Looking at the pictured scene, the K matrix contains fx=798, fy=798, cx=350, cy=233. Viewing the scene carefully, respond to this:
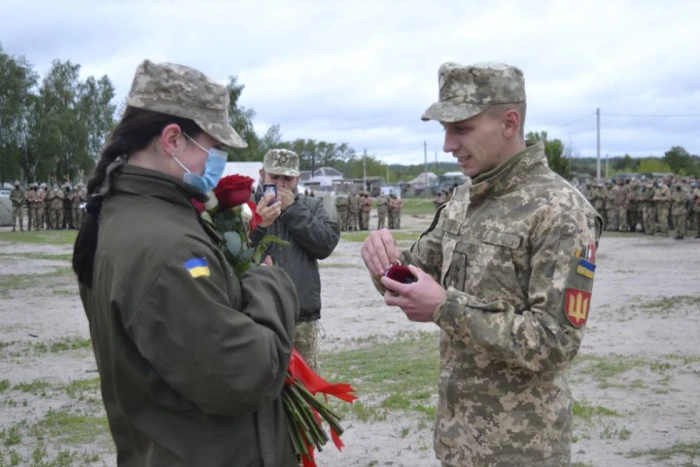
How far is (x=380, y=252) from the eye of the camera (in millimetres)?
3109

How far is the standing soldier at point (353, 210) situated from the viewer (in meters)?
35.3

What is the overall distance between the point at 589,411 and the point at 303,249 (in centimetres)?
295

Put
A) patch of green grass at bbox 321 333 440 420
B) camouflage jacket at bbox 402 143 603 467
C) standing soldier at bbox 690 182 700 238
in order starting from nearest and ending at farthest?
1. camouflage jacket at bbox 402 143 603 467
2. patch of green grass at bbox 321 333 440 420
3. standing soldier at bbox 690 182 700 238

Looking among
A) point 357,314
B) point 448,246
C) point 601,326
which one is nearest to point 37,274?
point 357,314

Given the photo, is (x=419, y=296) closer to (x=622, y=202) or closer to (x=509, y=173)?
(x=509, y=173)

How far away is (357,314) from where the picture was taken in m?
12.2

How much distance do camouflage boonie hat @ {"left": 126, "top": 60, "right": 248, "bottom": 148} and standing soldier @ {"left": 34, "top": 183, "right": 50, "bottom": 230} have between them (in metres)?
34.6

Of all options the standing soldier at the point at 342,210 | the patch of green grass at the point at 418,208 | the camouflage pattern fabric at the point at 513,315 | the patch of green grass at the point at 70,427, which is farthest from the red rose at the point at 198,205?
the patch of green grass at the point at 418,208

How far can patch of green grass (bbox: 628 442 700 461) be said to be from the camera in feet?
19.2

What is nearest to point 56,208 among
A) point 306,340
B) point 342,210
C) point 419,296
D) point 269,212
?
point 342,210

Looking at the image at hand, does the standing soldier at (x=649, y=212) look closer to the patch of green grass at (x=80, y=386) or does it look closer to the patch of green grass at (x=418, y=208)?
the patch of green grass at (x=418, y=208)

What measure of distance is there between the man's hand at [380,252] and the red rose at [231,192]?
53 centimetres

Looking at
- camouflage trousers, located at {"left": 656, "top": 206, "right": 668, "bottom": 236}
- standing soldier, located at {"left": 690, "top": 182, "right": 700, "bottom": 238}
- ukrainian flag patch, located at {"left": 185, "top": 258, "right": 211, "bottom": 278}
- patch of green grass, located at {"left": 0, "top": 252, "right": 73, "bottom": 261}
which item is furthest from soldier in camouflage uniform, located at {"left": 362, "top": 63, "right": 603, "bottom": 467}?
camouflage trousers, located at {"left": 656, "top": 206, "right": 668, "bottom": 236}

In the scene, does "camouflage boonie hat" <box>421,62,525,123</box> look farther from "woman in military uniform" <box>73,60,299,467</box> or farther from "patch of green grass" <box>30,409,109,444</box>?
"patch of green grass" <box>30,409,109,444</box>
